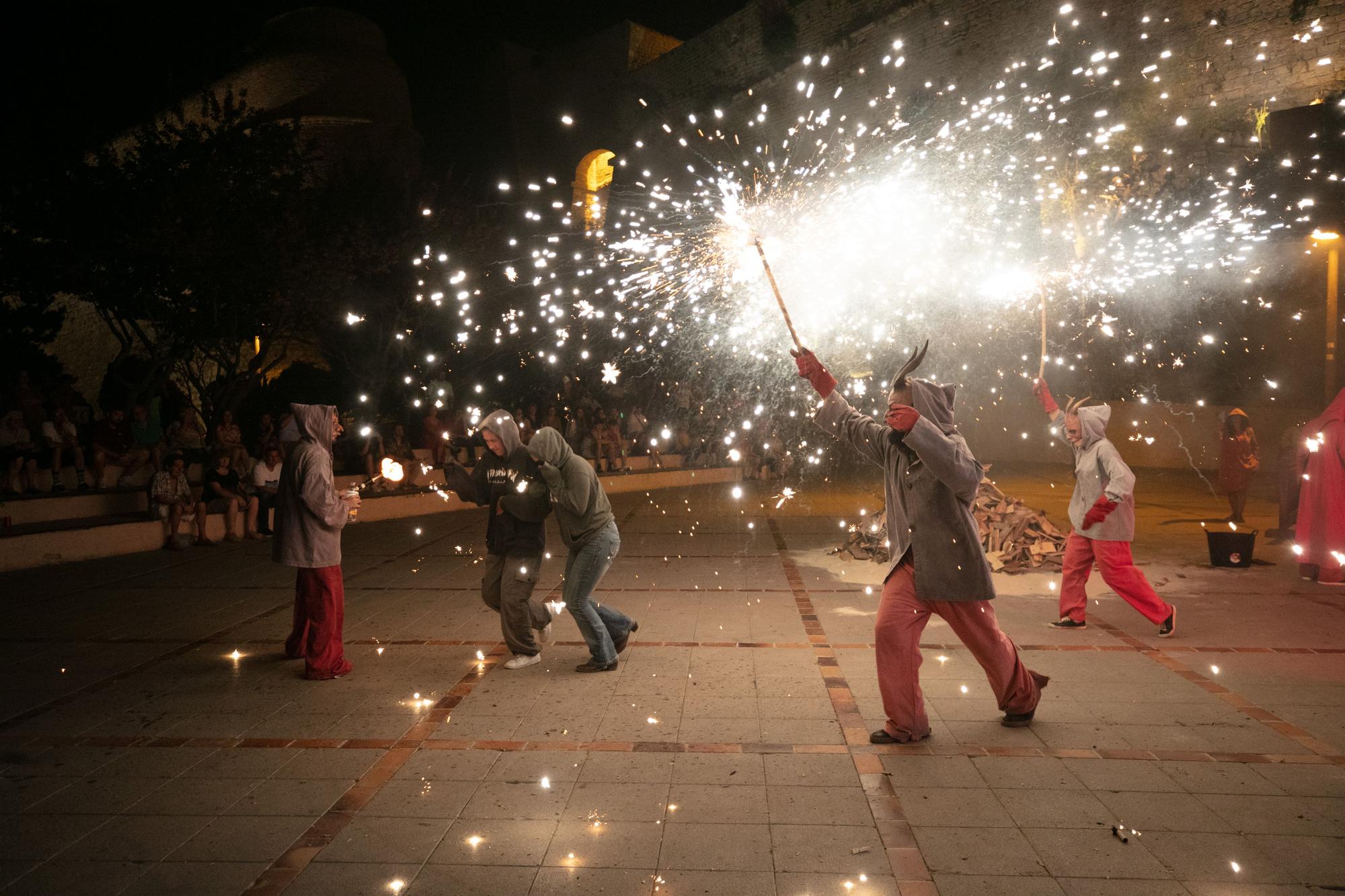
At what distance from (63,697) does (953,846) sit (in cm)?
516

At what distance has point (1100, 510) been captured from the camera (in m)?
6.56

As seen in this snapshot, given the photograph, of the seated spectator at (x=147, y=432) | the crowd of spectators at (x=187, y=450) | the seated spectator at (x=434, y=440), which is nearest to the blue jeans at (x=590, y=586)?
the crowd of spectators at (x=187, y=450)

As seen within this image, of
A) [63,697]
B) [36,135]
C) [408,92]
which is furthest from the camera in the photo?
[408,92]

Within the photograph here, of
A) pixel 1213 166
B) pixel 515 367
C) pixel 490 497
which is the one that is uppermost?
pixel 1213 166

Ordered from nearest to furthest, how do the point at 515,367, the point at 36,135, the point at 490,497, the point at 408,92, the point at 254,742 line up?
the point at 254,742 → the point at 490,497 → the point at 36,135 → the point at 515,367 → the point at 408,92

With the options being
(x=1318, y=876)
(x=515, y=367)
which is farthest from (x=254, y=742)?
(x=515, y=367)

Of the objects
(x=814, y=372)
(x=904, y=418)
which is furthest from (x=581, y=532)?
(x=904, y=418)

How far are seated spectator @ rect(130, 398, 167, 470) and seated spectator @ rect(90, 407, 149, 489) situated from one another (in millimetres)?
70

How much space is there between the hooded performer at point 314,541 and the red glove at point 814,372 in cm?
314

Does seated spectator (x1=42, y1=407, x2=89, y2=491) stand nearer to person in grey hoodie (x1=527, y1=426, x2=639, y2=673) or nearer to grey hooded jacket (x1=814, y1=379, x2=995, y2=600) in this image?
person in grey hoodie (x1=527, y1=426, x2=639, y2=673)

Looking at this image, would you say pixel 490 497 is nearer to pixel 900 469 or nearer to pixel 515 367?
pixel 900 469

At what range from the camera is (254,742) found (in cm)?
469

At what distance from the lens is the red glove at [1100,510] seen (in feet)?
21.4

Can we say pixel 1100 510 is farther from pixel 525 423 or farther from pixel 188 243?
pixel 525 423
